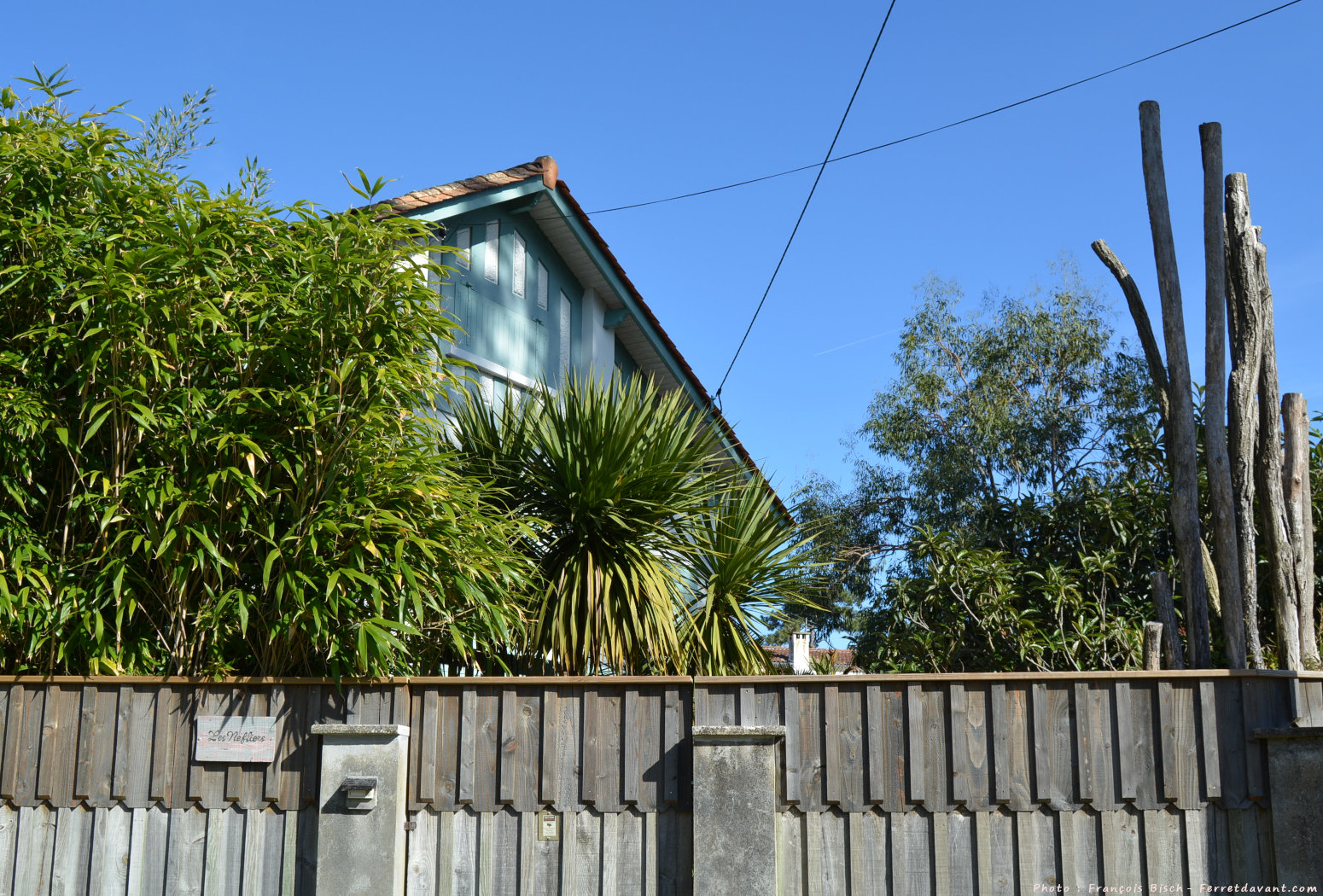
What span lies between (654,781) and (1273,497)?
3.73 metres

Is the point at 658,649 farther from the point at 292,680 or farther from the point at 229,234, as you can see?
the point at 229,234

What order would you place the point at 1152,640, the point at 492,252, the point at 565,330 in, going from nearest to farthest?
the point at 1152,640 → the point at 492,252 → the point at 565,330

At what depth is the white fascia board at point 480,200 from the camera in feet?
29.9

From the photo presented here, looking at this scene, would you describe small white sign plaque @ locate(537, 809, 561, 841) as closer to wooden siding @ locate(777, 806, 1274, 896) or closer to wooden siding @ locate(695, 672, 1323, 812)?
wooden siding @ locate(695, 672, 1323, 812)

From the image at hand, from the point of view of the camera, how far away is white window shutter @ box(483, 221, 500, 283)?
10.3 m

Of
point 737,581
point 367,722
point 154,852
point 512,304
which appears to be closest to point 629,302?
point 512,304

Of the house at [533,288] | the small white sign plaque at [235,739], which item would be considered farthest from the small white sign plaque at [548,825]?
the house at [533,288]

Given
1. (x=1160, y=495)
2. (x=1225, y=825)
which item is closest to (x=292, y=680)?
(x=1225, y=825)

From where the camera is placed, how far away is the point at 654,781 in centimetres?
464

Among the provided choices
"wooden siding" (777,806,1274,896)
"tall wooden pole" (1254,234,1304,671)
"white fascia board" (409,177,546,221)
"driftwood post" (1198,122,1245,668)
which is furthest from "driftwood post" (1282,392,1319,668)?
"white fascia board" (409,177,546,221)

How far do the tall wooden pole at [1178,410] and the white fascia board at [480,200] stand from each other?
544 cm

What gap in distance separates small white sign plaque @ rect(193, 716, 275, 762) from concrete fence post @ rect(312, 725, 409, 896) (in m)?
0.25

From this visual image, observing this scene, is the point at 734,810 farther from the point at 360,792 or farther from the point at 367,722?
the point at 367,722

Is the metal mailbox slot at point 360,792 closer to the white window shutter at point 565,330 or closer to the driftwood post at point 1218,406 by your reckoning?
the driftwood post at point 1218,406
